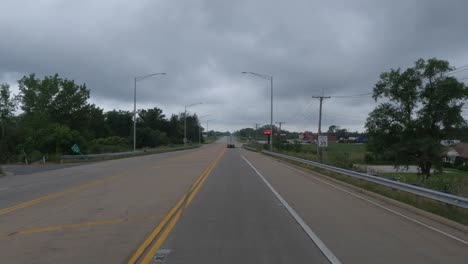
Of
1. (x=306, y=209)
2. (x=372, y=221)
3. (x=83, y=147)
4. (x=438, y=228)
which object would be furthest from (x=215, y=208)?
(x=83, y=147)

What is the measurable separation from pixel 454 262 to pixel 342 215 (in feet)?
16.4

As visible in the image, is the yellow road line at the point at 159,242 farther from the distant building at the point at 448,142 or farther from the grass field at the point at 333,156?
the distant building at the point at 448,142

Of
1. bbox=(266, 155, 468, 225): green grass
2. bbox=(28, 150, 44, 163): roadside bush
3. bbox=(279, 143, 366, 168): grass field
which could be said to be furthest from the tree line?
bbox=(266, 155, 468, 225): green grass

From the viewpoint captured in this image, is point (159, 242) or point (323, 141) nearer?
point (159, 242)

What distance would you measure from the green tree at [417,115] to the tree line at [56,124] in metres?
37.8

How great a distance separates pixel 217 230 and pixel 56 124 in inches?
2500

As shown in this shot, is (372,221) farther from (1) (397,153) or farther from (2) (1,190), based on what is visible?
(1) (397,153)

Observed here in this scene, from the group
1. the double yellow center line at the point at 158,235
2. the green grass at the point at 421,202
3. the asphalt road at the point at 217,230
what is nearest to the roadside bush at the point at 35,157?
the asphalt road at the point at 217,230

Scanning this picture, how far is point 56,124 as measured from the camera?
6838 cm

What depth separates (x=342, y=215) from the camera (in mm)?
12508

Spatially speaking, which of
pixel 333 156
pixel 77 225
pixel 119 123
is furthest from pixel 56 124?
pixel 119 123

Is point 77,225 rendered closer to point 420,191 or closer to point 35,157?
point 420,191

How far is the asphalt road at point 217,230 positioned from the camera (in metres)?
7.81

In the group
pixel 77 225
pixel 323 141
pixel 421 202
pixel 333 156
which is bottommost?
pixel 77 225
